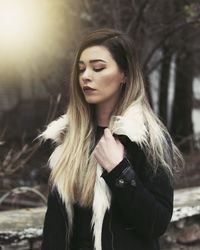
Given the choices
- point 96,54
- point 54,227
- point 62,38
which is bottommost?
point 54,227

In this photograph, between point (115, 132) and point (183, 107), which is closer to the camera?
point (115, 132)

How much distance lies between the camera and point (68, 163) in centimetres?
210

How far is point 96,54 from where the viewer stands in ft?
6.75

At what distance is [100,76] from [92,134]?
25 cm

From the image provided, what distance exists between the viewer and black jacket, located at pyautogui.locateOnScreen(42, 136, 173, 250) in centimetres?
182

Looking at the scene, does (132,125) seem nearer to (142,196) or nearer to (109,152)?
(109,152)

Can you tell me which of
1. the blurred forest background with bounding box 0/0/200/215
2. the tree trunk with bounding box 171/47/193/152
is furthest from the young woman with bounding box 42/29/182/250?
the tree trunk with bounding box 171/47/193/152

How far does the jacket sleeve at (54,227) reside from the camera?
208 cm

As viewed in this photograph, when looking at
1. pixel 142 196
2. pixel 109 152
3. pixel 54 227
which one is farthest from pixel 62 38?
pixel 142 196

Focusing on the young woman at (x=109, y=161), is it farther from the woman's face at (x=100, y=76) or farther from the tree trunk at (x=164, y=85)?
the tree trunk at (x=164, y=85)

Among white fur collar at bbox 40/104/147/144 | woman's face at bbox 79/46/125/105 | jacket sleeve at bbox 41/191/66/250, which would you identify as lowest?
jacket sleeve at bbox 41/191/66/250

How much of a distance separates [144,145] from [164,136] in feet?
0.36

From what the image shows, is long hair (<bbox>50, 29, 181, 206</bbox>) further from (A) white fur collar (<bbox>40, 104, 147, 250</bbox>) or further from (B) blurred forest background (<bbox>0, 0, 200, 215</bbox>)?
(B) blurred forest background (<bbox>0, 0, 200, 215</bbox>)

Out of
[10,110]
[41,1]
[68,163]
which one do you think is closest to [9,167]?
[41,1]
